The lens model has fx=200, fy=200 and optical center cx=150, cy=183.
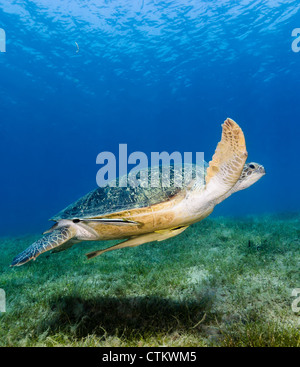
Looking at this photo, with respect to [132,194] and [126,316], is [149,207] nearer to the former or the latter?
[132,194]

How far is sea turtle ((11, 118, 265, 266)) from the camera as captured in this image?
2953 mm

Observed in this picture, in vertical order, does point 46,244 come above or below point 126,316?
above

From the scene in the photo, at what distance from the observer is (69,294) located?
3.79m

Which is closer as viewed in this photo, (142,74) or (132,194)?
(132,194)

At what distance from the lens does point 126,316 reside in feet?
10.0

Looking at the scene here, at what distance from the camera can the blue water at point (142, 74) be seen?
80.2ft

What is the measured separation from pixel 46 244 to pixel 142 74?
141ft

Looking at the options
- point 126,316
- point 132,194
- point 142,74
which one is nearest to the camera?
point 126,316

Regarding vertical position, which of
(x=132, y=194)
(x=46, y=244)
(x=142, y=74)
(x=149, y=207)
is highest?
(x=142, y=74)

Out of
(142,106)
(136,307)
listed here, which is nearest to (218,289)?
(136,307)

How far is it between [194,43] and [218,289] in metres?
35.8

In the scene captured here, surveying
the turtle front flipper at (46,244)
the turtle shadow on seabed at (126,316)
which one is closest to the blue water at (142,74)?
the turtle front flipper at (46,244)

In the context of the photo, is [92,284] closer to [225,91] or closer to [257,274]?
[257,274]

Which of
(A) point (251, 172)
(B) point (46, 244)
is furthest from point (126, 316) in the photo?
(A) point (251, 172)
